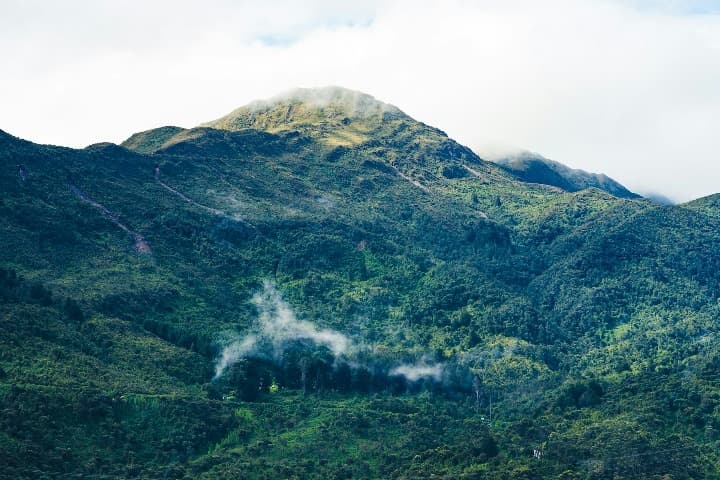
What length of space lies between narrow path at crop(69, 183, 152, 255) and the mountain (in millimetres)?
546

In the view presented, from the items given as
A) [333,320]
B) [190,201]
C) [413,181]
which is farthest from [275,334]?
[413,181]

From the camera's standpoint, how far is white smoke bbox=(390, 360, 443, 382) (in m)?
127

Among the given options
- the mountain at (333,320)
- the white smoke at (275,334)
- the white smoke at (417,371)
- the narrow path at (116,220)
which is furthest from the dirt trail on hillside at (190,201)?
Result: the white smoke at (417,371)

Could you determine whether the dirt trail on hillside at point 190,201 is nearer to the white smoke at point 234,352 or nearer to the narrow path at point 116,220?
the narrow path at point 116,220

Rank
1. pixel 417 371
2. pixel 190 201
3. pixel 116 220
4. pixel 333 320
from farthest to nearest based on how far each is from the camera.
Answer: pixel 190 201 < pixel 116 220 < pixel 333 320 < pixel 417 371

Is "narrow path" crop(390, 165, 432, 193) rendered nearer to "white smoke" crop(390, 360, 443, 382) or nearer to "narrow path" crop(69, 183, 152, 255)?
"narrow path" crop(69, 183, 152, 255)

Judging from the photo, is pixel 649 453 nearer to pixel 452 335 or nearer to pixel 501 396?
pixel 501 396

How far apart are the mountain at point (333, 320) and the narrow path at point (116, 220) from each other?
55 centimetres

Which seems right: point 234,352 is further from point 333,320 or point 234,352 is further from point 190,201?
point 190,201

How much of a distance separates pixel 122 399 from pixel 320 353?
3251 cm

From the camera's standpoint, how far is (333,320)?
13850 centimetres

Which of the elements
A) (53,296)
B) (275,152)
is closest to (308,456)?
(53,296)

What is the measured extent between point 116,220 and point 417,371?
5021 centimetres

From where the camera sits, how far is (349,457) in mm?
100875
